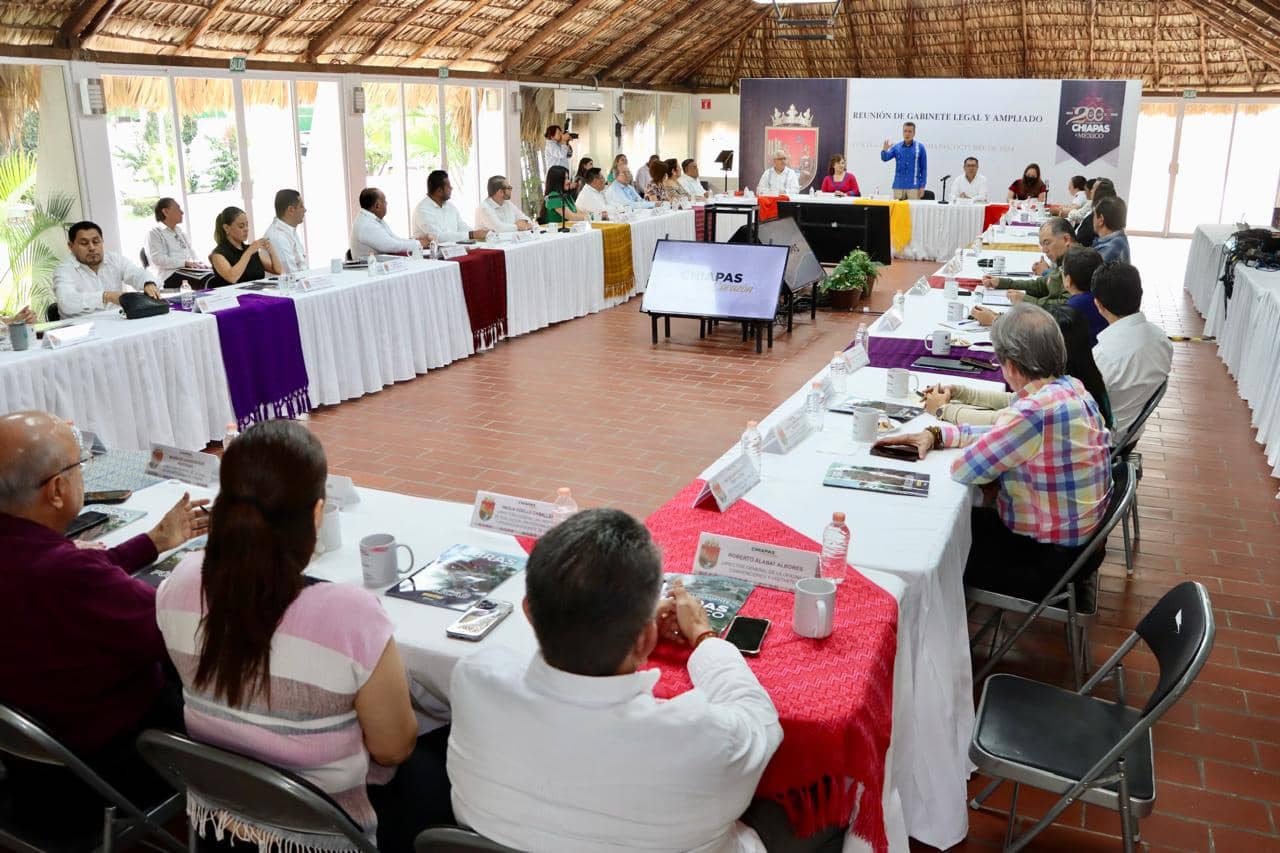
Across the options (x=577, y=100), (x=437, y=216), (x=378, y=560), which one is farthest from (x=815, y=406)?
(x=577, y=100)

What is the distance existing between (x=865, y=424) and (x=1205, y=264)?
25.2 ft

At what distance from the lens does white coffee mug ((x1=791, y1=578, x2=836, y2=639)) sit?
2.02 m

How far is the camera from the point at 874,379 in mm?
4098

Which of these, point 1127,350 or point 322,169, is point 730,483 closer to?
point 1127,350

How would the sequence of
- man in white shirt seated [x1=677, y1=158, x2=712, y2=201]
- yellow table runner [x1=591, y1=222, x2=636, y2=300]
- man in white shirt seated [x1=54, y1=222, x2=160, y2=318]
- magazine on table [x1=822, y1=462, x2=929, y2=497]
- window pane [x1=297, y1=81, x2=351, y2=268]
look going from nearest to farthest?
magazine on table [x1=822, y1=462, x2=929, y2=497] < man in white shirt seated [x1=54, y1=222, x2=160, y2=318] < yellow table runner [x1=591, y1=222, x2=636, y2=300] < window pane [x1=297, y1=81, x2=351, y2=268] < man in white shirt seated [x1=677, y1=158, x2=712, y2=201]

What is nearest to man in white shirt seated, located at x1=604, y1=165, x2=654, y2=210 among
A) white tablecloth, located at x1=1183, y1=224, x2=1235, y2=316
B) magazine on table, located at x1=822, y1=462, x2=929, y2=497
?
white tablecloth, located at x1=1183, y1=224, x2=1235, y2=316

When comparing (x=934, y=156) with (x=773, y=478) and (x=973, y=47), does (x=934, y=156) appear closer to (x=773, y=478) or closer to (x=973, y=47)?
(x=973, y=47)

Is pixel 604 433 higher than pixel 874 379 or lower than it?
lower

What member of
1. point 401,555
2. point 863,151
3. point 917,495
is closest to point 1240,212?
point 863,151

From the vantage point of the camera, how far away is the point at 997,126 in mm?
14188

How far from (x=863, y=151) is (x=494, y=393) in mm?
10339

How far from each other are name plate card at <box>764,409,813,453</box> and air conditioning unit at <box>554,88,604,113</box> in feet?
39.3

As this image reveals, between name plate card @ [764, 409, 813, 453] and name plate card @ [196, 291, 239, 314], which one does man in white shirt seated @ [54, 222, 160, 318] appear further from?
name plate card @ [764, 409, 813, 453]

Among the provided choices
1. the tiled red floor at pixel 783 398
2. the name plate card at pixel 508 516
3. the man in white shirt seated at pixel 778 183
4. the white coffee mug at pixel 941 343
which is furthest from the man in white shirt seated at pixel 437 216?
the man in white shirt seated at pixel 778 183
